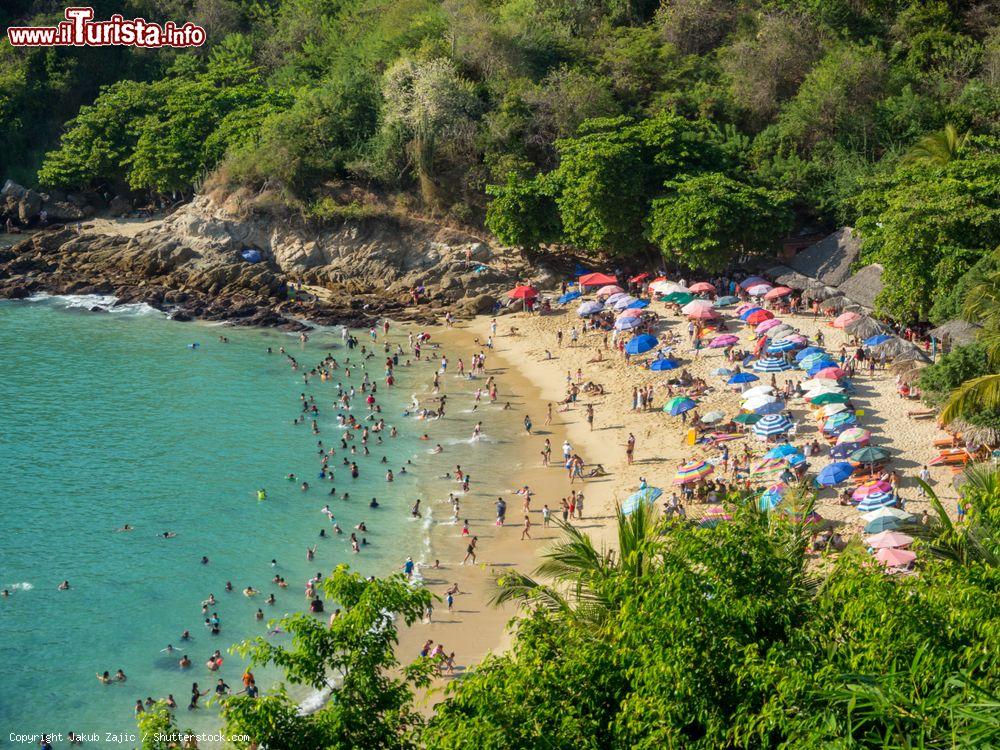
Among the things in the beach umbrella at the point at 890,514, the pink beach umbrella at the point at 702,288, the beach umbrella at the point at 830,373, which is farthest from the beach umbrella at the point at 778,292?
the beach umbrella at the point at 890,514

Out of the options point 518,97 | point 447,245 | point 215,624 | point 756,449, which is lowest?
point 215,624

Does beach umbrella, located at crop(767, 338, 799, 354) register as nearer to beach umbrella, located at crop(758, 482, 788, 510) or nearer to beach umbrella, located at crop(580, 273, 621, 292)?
beach umbrella, located at crop(758, 482, 788, 510)

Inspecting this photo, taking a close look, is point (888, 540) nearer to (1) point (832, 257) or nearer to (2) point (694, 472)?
(2) point (694, 472)

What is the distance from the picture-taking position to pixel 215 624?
25.9m

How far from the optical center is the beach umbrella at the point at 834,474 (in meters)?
27.9

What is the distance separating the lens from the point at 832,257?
4259 cm

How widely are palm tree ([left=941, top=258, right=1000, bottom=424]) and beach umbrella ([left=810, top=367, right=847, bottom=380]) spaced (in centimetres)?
433

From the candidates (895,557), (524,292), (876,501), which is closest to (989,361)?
(876,501)

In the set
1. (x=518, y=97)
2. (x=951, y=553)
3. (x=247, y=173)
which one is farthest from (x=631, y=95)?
(x=951, y=553)

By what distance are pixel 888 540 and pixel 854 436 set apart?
6.21 m

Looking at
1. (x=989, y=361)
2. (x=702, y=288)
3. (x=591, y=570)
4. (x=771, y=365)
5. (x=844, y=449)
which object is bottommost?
(x=844, y=449)

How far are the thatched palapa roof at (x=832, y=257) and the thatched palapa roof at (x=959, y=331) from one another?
7952mm

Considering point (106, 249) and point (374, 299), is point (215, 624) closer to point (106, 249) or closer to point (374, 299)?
point (374, 299)

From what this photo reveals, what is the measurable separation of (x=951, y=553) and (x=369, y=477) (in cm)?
2232
